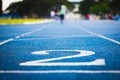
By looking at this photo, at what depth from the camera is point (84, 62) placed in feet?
15.3

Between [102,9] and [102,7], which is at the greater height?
[102,7]

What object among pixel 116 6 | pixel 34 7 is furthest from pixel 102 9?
pixel 34 7

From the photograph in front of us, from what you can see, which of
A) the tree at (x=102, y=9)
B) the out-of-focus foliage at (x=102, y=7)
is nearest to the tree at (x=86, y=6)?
the out-of-focus foliage at (x=102, y=7)

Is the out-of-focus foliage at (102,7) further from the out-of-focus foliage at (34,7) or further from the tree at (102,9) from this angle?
the out-of-focus foliage at (34,7)

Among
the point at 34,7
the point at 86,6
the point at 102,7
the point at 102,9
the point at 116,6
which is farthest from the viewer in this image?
the point at 86,6

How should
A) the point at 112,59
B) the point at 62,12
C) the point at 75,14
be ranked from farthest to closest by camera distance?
1. the point at 75,14
2. the point at 62,12
3. the point at 112,59

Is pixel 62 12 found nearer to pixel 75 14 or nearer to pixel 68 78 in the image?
pixel 68 78

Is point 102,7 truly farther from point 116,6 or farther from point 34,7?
point 34,7

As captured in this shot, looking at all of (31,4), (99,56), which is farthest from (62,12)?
(31,4)

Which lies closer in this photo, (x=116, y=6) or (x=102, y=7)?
A: (x=116, y=6)

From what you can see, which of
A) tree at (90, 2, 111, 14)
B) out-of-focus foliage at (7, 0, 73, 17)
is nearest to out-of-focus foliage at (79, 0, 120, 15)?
tree at (90, 2, 111, 14)

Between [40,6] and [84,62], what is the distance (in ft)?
335

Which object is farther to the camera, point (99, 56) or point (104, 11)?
point (104, 11)

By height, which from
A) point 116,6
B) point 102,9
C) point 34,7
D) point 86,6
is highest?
point 116,6
